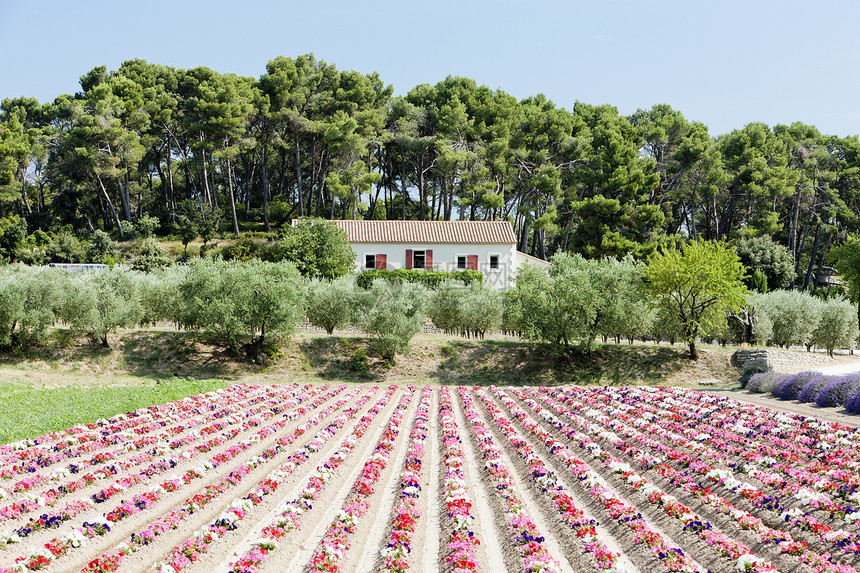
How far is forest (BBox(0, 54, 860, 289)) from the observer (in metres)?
58.6

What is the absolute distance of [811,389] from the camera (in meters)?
20.7

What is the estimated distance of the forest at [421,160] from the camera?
58625 millimetres

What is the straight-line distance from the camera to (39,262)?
50.7 metres

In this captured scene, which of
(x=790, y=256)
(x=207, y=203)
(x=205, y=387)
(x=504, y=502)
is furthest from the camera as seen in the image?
(x=207, y=203)

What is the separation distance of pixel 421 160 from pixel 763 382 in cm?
4634

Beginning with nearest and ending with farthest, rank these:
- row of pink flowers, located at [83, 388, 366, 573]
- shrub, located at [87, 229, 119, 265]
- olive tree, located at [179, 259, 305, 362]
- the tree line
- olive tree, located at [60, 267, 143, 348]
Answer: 1. row of pink flowers, located at [83, 388, 366, 573]
2. olive tree, located at [179, 259, 305, 362]
3. the tree line
4. olive tree, located at [60, 267, 143, 348]
5. shrub, located at [87, 229, 119, 265]

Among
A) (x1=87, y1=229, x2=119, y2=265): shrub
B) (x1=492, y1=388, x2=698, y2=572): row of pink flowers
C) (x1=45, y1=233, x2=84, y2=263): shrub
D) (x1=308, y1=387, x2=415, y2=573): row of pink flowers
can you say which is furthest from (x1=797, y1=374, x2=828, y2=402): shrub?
(x1=45, y1=233, x2=84, y2=263): shrub

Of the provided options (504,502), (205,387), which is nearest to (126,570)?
(504,502)

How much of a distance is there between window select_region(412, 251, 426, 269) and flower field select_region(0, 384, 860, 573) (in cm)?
3311

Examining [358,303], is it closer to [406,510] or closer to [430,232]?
[430,232]

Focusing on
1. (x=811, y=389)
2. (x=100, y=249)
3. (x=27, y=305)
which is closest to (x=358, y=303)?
(x=27, y=305)

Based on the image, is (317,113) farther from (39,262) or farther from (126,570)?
(126,570)

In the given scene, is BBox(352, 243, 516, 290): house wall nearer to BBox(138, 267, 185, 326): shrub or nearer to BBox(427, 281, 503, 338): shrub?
BBox(427, 281, 503, 338): shrub

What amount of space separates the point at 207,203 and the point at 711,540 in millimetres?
59392
